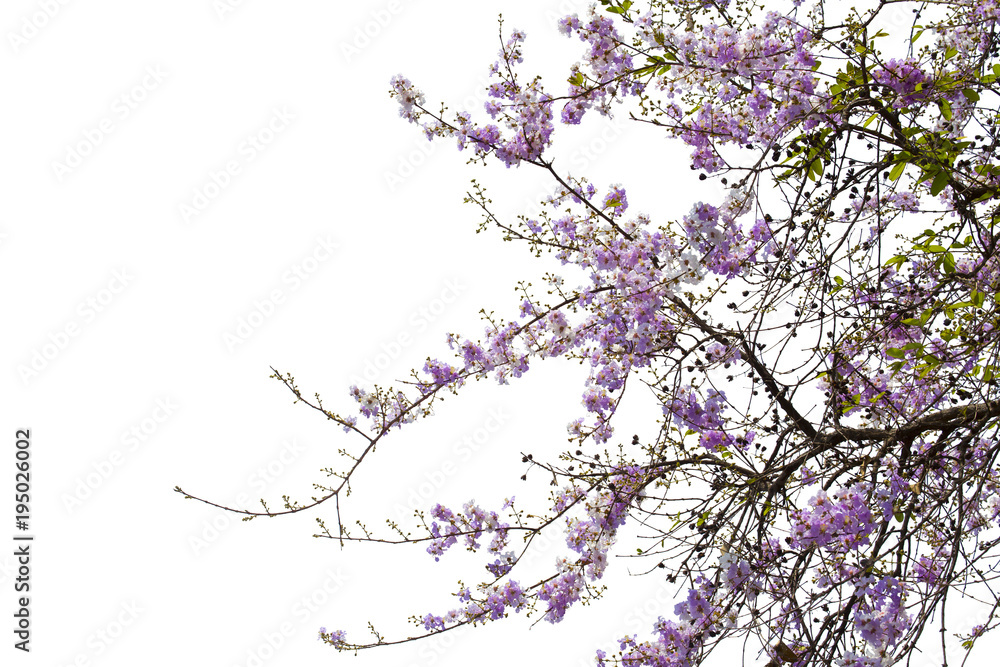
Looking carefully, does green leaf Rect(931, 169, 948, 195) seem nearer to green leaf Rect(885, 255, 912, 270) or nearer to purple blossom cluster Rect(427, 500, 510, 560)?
green leaf Rect(885, 255, 912, 270)

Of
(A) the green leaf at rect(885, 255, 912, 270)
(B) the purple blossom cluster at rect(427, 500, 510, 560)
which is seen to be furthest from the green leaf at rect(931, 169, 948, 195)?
(B) the purple blossom cluster at rect(427, 500, 510, 560)

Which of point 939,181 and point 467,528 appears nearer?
point 939,181

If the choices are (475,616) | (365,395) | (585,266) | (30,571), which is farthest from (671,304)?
(30,571)

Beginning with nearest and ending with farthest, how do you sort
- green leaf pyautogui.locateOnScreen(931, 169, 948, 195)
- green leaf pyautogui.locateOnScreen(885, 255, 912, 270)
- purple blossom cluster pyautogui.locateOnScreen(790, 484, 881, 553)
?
purple blossom cluster pyautogui.locateOnScreen(790, 484, 881, 553) → green leaf pyautogui.locateOnScreen(931, 169, 948, 195) → green leaf pyautogui.locateOnScreen(885, 255, 912, 270)

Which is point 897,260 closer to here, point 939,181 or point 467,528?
point 939,181

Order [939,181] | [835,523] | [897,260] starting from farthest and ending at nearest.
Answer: [897,260]
[939,181]
[835,523]

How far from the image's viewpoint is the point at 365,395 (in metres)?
3.10

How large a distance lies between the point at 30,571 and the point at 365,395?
2.08 m

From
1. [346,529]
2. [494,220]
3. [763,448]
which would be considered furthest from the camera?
[494,220]

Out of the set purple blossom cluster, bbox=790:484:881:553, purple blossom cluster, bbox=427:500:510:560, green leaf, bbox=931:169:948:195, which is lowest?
purple blossom cluster, bbox=790:484:881:553

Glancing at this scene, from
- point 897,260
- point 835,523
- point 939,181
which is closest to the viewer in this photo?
point 835,523

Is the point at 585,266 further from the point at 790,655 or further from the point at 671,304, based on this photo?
the point at 790,655

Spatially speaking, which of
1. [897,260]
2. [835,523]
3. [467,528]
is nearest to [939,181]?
[897,260]

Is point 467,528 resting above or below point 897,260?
below
